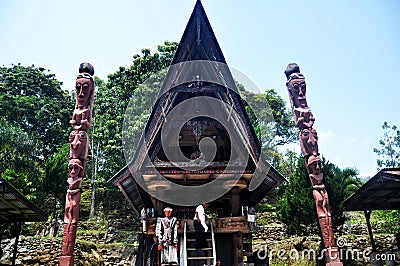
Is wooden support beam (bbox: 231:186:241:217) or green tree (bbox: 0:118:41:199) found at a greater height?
green tree (bbox: 0:118:41:199)

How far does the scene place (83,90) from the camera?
7875 mm

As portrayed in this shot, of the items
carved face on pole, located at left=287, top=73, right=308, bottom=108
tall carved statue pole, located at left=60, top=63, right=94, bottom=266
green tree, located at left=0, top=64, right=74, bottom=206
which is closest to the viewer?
tall carved statue pole, located at left=60, top=63, right=94, bottom=266

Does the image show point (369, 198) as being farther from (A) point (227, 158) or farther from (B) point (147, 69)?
(B) point (147, 69)

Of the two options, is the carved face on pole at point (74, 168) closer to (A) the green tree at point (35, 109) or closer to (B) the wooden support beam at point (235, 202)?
(B) the wooden support beam at point (235, 202)

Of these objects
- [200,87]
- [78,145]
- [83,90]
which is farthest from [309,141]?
[83,90]

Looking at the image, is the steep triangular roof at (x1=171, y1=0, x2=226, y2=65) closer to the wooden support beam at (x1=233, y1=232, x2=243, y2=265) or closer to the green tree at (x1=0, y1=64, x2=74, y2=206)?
the wooden support beam at (x1=233, y1=232, x2=243, y2=265)

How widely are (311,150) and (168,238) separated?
4147 mm

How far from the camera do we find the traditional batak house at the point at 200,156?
8.82 m

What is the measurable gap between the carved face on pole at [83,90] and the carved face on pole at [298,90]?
5086mm

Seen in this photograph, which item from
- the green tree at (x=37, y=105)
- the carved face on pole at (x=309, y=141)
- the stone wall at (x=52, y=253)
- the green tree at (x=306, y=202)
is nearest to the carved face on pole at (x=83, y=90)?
the carved face on pole at (x=309, y=141)

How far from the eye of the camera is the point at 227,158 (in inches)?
423

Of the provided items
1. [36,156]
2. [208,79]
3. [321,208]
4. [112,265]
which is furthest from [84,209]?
[321,208]

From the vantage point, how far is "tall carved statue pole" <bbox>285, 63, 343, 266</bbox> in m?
7.26

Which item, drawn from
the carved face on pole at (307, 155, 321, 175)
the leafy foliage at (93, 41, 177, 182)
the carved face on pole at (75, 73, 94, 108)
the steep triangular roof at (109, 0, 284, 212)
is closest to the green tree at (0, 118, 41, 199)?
the leafy foliage at (93, 41, 177, 182)
